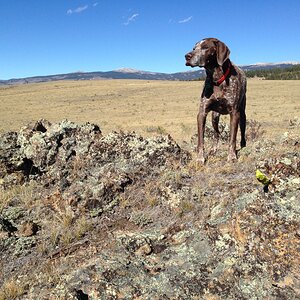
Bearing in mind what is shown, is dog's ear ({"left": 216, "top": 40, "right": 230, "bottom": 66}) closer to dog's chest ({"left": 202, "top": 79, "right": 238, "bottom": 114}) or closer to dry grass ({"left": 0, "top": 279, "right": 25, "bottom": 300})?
dog's chest ({"left": 202, "top": 79, "right": 238, "bottom": 114})

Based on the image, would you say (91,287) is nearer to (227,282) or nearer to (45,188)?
(227,282)

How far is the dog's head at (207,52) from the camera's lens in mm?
5586

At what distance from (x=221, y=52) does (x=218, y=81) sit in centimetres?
48

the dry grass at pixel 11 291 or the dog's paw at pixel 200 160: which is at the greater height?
the dog's paw at pixel 200 160

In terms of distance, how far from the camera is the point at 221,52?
561 cm

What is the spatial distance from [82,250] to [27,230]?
3.39ft

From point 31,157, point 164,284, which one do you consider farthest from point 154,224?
point 31,157

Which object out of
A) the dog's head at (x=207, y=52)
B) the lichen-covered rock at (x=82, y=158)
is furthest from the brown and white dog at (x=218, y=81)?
the lichen-covered rock at (x=82, y=158)

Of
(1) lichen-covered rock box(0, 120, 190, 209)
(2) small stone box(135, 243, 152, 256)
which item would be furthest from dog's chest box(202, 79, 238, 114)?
(2) small stone box(135, 243, 152, 256)

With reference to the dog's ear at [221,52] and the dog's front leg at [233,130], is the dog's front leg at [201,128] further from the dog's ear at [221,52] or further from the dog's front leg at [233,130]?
the dog's ear at [221,52]

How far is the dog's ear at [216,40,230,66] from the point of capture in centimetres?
559

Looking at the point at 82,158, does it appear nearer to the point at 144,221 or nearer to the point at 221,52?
the point at 144,221

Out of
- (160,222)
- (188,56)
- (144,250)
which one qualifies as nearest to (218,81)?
(188,56)

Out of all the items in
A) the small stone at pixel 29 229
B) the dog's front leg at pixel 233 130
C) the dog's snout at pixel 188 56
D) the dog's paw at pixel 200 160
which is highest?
the dog's snout at pixel 188 56
